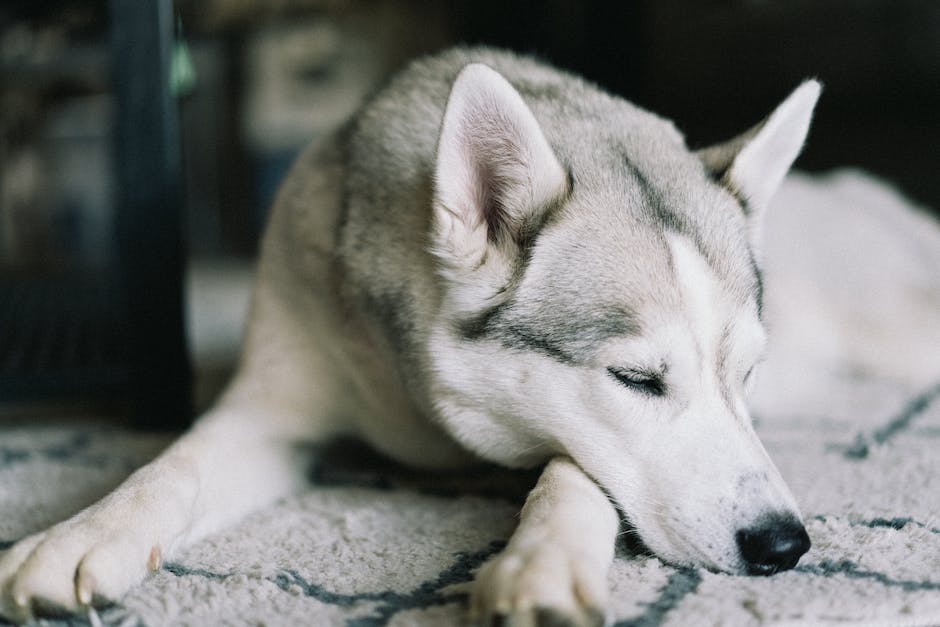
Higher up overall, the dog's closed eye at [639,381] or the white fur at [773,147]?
the white fur at [773,147]

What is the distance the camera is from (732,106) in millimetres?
2961

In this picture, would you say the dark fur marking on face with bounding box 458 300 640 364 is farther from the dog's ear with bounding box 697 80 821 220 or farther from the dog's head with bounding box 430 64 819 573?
the dog's ear with bounding box 697 80 821 220

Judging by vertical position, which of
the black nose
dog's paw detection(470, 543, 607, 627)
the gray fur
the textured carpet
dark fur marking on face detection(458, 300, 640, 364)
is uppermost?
the gray fur

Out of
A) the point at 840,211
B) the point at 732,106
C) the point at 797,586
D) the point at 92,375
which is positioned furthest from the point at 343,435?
the point at 732,106

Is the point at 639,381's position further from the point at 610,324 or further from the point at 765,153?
the point at 765,153

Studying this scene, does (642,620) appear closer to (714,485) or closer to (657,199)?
(714,485)

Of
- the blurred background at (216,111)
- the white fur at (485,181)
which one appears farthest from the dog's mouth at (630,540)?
the blurred background at (216,111)

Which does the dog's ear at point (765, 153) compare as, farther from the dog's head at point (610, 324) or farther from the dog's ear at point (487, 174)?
the dog's ear at point (487, 174)

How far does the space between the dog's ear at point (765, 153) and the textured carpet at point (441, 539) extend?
1.49 feet

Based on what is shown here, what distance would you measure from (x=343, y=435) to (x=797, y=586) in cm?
81

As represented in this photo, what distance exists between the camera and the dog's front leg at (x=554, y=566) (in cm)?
72

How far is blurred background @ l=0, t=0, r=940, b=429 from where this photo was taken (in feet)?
5.30

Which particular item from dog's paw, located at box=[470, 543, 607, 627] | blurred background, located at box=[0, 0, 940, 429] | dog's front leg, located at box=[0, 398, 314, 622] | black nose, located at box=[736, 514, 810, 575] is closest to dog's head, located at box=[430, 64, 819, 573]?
black nose, located at box=[736, 514, 810, 575]

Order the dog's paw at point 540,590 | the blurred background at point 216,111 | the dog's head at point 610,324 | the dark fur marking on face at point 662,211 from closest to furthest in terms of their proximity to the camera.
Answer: the dog's paw at point 540,590
the dog's head at point 610,324
the dark fur marking on face at point 662,211
the blurred background at point 216,111
